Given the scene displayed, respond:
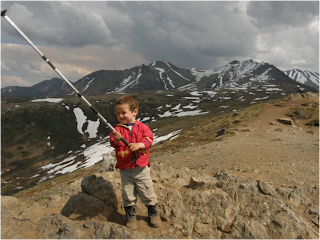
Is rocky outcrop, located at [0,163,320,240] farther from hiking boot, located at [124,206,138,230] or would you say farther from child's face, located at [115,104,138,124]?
child's face, located at [115,104,138,124]

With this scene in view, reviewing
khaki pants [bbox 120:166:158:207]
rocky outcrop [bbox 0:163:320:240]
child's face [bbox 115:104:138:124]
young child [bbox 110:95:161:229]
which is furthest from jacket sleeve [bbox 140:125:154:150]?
rocky outcrop [bbox 0:163:320:240]

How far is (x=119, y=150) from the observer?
234 inches

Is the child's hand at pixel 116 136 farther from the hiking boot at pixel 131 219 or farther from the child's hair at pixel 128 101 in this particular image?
the hiking boot at pixel 131 219

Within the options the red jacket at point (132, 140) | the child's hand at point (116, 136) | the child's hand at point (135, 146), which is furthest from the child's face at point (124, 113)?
the child's hand at point (135, 146)

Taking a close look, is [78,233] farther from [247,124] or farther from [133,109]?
[247,124]

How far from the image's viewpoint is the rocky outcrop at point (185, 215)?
484 cm

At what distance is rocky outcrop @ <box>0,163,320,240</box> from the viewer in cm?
484

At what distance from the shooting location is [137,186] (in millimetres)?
6145

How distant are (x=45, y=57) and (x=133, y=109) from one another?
3013 millimetres

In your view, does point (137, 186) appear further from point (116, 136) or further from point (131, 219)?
point (116, 136)

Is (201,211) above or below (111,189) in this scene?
below

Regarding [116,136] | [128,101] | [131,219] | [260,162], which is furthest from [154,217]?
[260,162]

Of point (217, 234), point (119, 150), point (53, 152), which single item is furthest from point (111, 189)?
point (53, 152)

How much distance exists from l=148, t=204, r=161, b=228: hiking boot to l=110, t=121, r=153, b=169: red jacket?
1.52 meters
